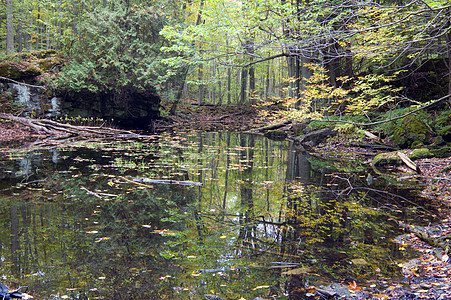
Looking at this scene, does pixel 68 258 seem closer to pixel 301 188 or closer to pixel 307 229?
pixel 307 229

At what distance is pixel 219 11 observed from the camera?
12.4 m

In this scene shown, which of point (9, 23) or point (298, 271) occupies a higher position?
point (9, 23)

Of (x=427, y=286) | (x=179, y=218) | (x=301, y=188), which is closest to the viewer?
(x=427, y=286)

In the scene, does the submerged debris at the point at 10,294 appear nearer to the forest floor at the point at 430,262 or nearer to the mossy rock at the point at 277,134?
the forest floor at the point at 430,262

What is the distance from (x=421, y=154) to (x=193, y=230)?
8183 mm

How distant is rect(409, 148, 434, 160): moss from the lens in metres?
8.86

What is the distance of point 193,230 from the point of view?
4.00m

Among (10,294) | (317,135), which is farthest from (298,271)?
(317,135)

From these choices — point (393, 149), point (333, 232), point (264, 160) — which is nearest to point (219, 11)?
point (264, 160)

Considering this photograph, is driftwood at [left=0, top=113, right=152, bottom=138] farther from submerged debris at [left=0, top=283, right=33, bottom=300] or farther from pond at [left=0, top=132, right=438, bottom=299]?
submerged debris at [left=0, top=283, right=33, bottom=300]

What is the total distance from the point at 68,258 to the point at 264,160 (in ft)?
23.7

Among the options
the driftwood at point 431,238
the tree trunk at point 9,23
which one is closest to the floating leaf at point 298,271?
the driftwood at point 431,238

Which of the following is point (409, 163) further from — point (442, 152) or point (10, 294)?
point (10, 294)

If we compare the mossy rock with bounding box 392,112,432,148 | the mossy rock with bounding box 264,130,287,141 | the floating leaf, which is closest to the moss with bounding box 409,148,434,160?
the mossy rock with bounding box 392,112,432,148
